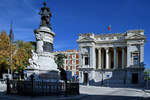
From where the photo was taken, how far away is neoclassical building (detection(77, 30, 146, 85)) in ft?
143

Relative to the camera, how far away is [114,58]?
1928 inches

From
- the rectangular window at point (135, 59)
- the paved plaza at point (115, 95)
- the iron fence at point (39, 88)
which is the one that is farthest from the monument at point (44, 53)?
the rectangular window at point (135, 59)

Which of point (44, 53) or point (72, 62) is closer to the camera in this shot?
point (44, 53)

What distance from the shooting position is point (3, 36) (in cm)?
3916

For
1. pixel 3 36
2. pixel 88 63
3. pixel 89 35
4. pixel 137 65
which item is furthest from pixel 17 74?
pixel 137 65

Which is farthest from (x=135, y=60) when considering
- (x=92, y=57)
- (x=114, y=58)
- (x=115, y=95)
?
(x=115, y=95)

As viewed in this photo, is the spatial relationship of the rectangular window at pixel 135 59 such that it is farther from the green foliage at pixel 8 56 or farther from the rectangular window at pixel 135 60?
the green foliage at pixel 8 56

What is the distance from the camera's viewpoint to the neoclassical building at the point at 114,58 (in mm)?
43438

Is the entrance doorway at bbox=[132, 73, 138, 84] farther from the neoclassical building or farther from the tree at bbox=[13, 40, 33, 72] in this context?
the tree at bbox=[13, 40, 33, 72]

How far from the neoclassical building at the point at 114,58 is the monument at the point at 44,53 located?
28.1 m

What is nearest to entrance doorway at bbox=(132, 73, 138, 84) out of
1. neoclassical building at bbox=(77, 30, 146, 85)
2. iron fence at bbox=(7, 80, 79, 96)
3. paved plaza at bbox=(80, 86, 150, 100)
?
neoclassical building at bbox=(77, 30, 146, 85)

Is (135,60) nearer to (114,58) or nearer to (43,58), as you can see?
(114,58)

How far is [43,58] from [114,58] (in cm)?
3739

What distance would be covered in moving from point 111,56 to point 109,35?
9661 mm
